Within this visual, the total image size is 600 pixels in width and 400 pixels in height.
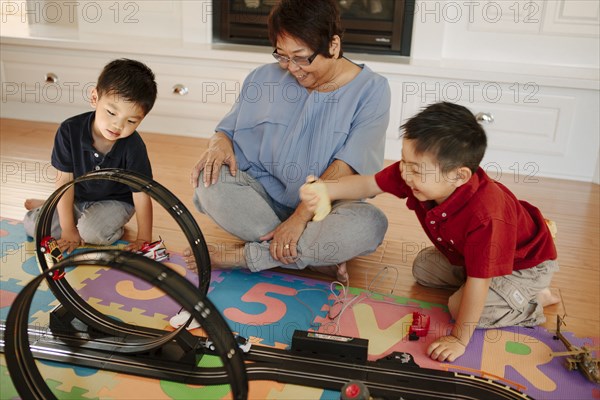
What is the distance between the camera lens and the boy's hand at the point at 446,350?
1342mm

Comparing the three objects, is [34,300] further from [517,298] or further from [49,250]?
[517,298]

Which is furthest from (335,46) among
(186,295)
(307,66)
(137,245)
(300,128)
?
(186,295)

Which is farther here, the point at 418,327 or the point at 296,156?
the point at 296,156

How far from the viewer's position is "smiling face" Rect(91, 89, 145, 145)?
1577 millimetres

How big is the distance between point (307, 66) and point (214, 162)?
365 millimetres

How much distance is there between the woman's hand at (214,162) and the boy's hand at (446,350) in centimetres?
71

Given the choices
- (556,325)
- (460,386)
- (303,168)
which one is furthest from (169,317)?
(556,325)

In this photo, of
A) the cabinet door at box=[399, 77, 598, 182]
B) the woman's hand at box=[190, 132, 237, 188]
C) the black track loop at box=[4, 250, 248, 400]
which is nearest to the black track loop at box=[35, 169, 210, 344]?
the black track loop at box=[4, 250, 248, 400]

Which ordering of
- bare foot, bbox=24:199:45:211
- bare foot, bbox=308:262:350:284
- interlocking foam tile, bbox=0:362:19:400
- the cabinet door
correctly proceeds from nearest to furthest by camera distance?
1. interlocking foam tile, bbox=0:362:19:400
2. bare foot, bbox=308:262:350:284
3. bare foot, bbox=24:199:45:211
4. the cabinet door

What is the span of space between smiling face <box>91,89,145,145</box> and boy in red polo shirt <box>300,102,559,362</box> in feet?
1.71

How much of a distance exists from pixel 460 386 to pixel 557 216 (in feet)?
3.90

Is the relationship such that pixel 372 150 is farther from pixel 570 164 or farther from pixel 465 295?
pixel 570 164

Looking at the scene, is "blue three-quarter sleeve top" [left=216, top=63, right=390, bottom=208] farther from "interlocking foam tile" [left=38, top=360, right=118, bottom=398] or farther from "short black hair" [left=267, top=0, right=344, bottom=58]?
"interlocking foam tile" [left=38, top=360, right=118, bottom=398]

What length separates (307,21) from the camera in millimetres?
1495
